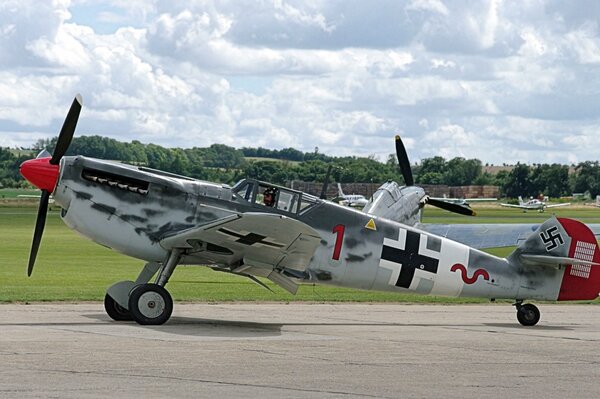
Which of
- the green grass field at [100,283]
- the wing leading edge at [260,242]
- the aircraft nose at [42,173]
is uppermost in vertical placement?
the aircraft nose at [42,173]

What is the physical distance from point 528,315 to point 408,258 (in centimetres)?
248

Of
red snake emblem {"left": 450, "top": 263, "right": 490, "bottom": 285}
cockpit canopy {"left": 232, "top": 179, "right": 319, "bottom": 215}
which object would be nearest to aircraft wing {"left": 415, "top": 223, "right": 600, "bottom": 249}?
red snake emblem {"left": 450, "top": 263, "right": 490, "bottom": 285}

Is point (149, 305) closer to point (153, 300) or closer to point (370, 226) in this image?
point (153, 300)

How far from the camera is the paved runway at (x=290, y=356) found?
11.1m

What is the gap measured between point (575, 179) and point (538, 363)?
17128 cm

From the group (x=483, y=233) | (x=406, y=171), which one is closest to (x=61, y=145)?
(x=483, y=233)

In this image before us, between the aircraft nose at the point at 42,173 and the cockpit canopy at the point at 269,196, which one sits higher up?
the cockpit canopy at the point at 269,196

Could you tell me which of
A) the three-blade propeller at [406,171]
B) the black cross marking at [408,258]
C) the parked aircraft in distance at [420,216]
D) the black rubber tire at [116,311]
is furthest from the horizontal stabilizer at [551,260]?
the three-blade propeller at [406,171]

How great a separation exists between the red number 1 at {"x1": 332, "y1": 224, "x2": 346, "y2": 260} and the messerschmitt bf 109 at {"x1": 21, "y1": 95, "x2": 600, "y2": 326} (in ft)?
0.05

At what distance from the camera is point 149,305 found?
1658 cm

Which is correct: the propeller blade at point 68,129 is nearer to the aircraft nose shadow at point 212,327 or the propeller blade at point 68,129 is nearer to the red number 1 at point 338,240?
the aircraft nose shadow at point 212,327

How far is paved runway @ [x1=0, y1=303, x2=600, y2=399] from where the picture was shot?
11.1m

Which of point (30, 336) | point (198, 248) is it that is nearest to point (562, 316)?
point (198, 248)

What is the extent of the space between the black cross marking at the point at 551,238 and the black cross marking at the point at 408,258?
222 centimetres
